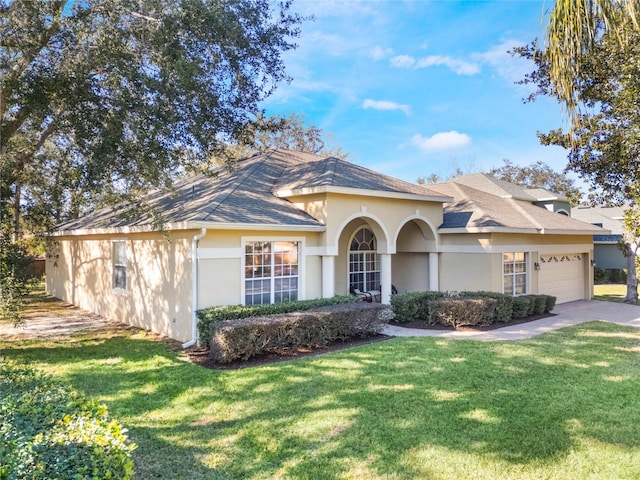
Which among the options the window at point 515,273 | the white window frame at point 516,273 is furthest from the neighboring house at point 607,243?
the window at point 515,273

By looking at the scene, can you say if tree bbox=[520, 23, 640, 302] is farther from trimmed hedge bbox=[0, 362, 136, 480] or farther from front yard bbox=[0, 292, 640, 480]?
trimmed hedge bbox=[0, 362, 136, 480]

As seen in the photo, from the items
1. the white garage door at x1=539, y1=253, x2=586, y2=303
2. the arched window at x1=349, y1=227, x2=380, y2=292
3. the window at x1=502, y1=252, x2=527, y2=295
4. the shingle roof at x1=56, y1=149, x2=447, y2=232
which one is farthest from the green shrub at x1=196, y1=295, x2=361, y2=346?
the white garage door at x1=539, y1=253, x2=586, y2=303

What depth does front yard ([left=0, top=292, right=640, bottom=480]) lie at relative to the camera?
471 cm

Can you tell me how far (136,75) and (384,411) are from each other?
8509 millimetres

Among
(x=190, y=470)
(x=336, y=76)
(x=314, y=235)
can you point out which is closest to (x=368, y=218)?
(x=314, y=235)

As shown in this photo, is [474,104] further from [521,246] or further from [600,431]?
[600,431]

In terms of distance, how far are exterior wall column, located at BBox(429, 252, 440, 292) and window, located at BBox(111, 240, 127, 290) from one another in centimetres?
1134

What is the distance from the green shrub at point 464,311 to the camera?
1238 cm

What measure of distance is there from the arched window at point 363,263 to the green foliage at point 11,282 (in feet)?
34.8

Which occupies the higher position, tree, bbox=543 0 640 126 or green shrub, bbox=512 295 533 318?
tree, bbox=543 0 640 126

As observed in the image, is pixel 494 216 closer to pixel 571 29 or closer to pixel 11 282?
pixel 571 29

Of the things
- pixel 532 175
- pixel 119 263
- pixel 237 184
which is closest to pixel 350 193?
pixel 237 184

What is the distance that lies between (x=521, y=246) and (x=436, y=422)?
488 inches

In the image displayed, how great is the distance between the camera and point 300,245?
1271 centimetres
